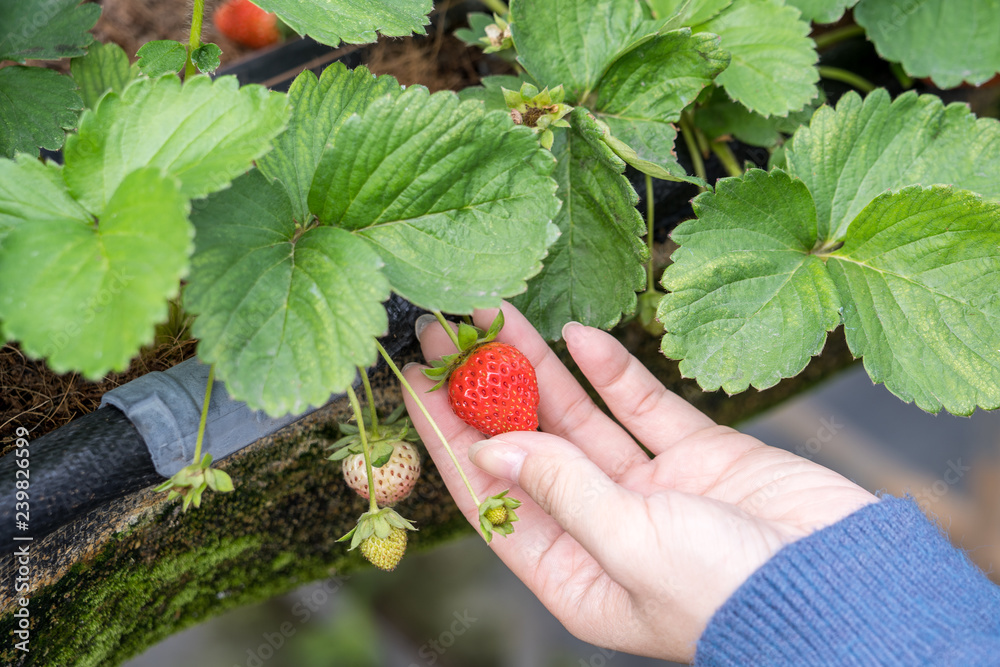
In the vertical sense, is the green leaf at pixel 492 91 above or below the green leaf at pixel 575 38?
below

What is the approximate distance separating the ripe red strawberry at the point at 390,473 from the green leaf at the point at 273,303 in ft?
0.84

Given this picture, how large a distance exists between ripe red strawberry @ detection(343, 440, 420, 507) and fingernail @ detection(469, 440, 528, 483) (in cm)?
11

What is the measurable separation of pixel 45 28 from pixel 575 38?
2.12 feet

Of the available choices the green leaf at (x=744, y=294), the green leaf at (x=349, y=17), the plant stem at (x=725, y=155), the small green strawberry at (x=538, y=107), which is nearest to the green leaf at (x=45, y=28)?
the green leaf at (x=349, y=17)

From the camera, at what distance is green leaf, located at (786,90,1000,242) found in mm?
867

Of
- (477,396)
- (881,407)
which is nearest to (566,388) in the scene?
(477,396)

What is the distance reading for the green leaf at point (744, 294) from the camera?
31.0 inches

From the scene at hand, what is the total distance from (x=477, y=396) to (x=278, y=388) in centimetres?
25

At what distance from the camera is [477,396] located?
748 mm

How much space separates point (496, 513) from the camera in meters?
0.68

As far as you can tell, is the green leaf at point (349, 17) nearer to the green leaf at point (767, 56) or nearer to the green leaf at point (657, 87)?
the green leaf at point (657, 87)

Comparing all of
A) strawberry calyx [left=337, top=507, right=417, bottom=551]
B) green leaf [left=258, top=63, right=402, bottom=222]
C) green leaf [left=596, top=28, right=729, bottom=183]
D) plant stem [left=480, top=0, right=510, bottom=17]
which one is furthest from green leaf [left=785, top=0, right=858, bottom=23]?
strawberry calyx [left=337, top=507, right=417, bottom=551]

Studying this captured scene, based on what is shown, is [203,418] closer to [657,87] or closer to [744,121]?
[657,87]

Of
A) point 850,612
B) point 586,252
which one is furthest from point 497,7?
point 850,612
